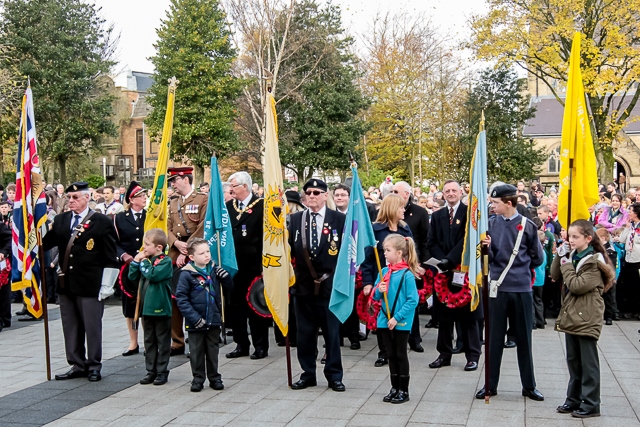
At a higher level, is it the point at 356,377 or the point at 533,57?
the point at 533,57

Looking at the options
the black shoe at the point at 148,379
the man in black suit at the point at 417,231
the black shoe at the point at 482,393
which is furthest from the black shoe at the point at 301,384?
the man in black suit at the point at 417,231

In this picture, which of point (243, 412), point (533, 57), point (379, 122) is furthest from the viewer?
point (379, 122)

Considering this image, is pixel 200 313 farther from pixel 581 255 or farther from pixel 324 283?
pixel 581 255

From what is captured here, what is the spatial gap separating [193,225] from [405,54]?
1237 inches

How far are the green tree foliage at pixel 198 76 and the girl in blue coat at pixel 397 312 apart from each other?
33401 mm

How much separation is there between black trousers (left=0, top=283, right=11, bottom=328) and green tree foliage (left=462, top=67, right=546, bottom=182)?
2938 centimetres

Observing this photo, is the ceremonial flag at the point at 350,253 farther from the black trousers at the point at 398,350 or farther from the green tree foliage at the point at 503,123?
the green tree foliage at the point at 503,123

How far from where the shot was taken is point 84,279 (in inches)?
321

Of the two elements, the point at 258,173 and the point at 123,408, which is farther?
the point at 258,173

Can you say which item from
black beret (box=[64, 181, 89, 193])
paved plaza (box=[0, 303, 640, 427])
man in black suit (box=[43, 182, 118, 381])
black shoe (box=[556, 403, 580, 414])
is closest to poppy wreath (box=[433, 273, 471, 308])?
paved plaza (box=[0, 303, 640, 427])

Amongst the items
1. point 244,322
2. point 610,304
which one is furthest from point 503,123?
point 244,322

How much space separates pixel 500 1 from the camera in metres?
30.9

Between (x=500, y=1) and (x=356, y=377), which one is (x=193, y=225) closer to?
(x=356, y=377)

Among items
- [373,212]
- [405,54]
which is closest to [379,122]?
[405,54]
